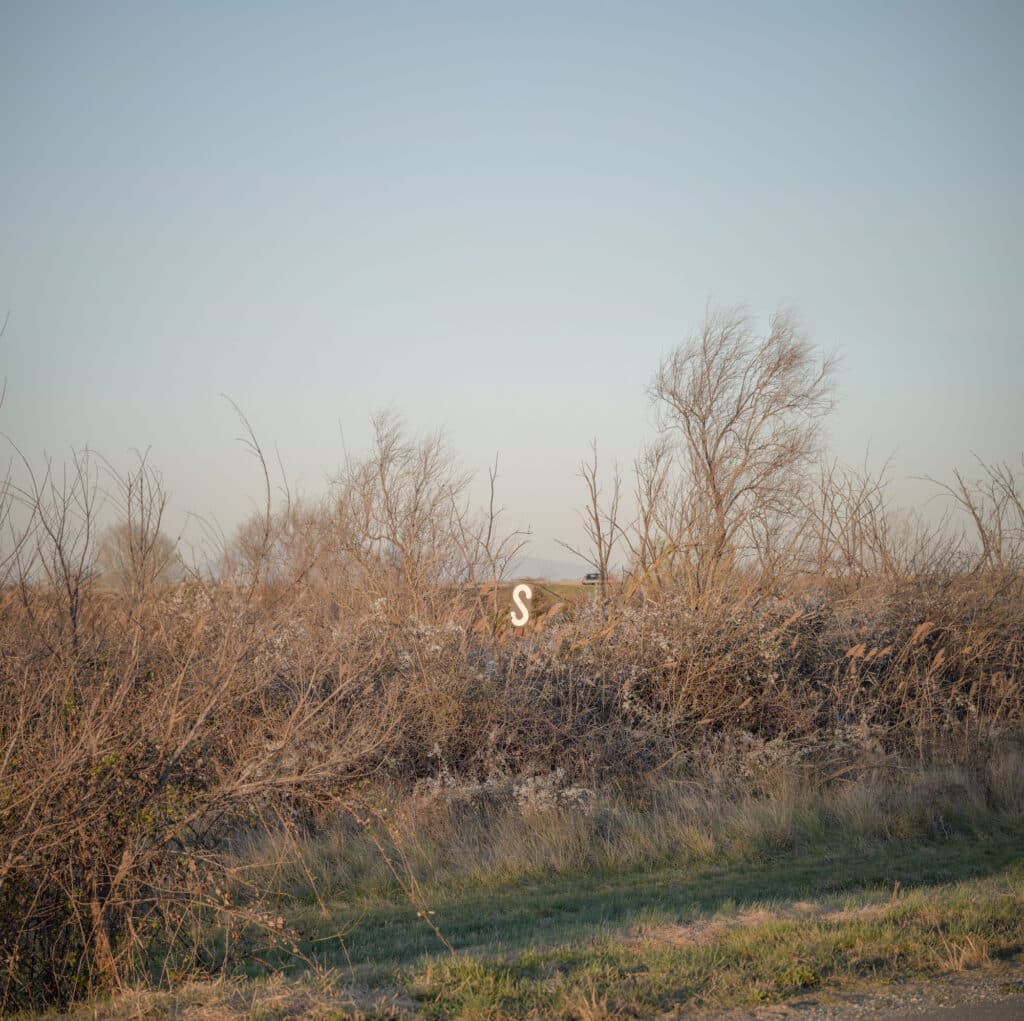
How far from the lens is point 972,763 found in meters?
12.1

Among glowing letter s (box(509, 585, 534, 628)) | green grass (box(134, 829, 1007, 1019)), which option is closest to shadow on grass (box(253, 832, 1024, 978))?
green grass (box(134, 829, 1007, 1019))

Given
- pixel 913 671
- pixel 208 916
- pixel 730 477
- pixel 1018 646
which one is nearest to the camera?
pixel 208 916

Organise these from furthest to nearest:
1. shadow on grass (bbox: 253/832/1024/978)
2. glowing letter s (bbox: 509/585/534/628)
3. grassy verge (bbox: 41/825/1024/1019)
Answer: glowing letter s (bbox: 509/585/534/628)
shadow on grass (bbox: 253/832/1024/978)
grassy verge (bbox: 41/825/1024/1019)

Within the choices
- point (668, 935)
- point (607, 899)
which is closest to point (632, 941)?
point (668, 935)

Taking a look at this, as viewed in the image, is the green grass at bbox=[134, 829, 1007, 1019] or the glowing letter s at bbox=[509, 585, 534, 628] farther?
the glowing letter s at bbox=[509, 585, 534, 628]

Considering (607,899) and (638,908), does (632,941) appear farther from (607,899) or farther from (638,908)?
(607,899)

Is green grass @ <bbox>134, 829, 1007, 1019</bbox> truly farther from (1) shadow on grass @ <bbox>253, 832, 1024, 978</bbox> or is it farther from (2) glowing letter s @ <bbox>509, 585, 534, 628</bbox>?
(2) glowing letter s @ <bbox>509, 585, 534, 628</bbox>

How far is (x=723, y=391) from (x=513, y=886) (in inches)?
774

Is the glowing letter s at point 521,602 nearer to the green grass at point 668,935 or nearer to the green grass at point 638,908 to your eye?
the green grass at point 638,908

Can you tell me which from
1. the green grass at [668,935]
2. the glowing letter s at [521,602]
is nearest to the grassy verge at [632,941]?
the green grass at [668,935]

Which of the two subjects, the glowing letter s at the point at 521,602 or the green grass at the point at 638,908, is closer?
the green grass at the point at 638,908

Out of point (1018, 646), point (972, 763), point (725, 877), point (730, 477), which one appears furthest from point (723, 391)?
point (725, 877)

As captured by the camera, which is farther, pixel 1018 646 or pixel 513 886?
pixel 1018 646

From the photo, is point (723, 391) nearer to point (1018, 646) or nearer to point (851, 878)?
point (1018, 646)
